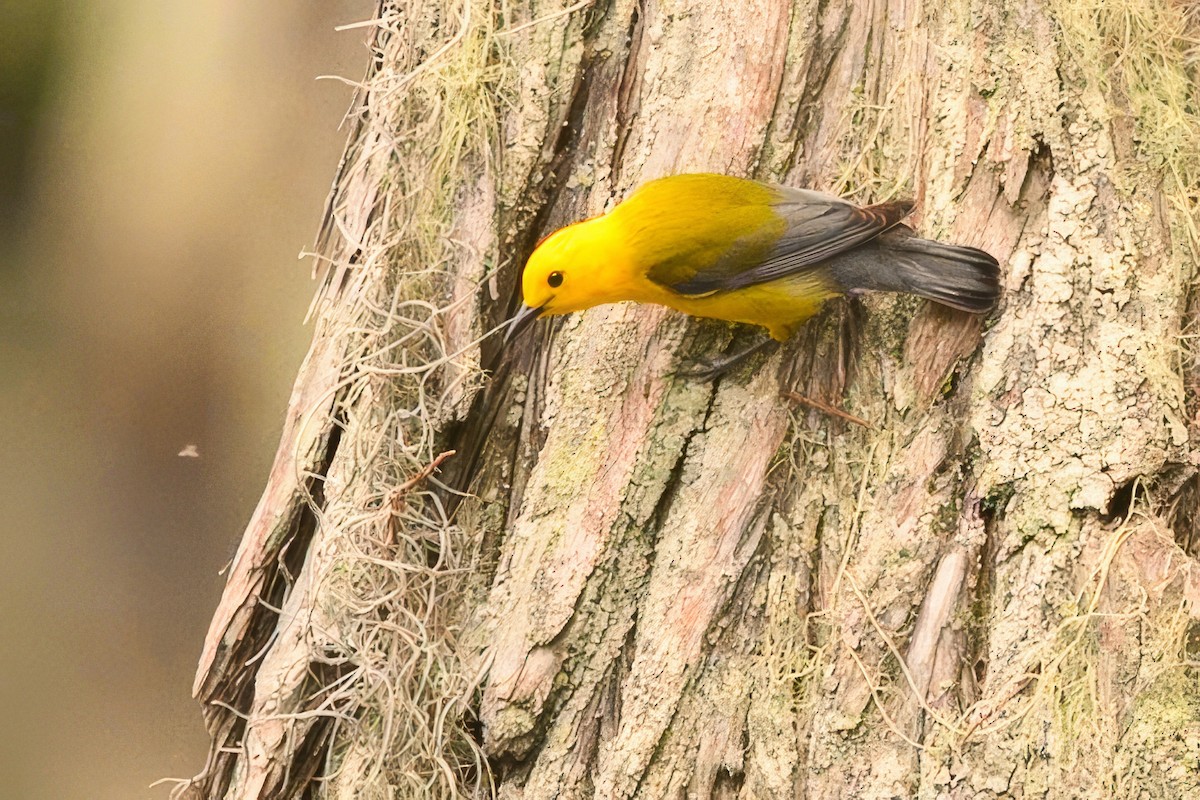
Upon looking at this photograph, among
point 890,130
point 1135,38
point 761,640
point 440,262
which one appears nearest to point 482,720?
point 761,640

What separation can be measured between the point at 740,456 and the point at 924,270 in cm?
66

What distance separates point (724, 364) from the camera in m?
2.45

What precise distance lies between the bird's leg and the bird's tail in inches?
10.6

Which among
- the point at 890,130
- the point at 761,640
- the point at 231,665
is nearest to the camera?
the point at 761,640

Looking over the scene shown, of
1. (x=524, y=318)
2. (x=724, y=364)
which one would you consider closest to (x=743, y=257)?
(x=724, y=364)

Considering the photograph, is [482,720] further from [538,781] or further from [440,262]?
[440,262]

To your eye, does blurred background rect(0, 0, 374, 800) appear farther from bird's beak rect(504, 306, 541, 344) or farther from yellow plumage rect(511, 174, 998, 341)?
yellow plumage rect(511, 174, 998, 341)

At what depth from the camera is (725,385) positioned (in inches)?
97.3

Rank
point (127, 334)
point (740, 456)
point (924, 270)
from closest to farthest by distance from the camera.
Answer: point (924, 270), point (740, 456), point (127, 334)

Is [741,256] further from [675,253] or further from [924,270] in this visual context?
[924,270]

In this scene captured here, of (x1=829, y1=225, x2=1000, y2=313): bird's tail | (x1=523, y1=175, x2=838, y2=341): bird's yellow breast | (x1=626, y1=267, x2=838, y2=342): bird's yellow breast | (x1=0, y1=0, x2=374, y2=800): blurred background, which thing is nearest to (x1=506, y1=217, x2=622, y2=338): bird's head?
(x1=523, y1=175, x2=838, y2=341): bird's yellow breast

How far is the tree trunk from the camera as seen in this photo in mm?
2105

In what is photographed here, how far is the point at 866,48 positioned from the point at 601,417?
1.27 metres

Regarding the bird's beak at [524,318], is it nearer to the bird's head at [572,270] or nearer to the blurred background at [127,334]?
the bird's head at [572,270]
